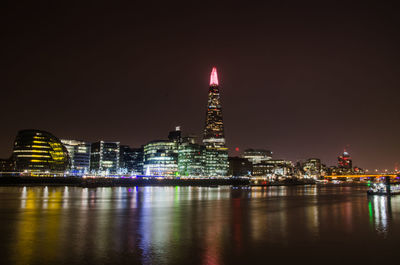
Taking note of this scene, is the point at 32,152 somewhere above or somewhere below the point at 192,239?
above

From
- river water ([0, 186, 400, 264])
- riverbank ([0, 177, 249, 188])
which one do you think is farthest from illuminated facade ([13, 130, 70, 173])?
river water ([0, 186, 400, 264])

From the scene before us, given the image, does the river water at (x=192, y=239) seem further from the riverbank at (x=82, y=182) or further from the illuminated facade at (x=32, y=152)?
the illuminated facade at (x=32, y=152)

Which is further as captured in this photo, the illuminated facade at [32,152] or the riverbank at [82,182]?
the illuminated facade at [32,152]

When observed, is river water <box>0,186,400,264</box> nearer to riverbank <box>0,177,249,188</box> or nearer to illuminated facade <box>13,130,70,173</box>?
riverbank <box>0,177,249,188</box>

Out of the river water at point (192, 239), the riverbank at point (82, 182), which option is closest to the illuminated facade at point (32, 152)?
the riverbank at point (82, 182)

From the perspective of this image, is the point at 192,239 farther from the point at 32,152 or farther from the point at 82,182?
the point at 32,152

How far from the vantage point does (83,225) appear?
35.3 meters

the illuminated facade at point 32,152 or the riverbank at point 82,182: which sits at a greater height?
the illuminated facade at point 32,152

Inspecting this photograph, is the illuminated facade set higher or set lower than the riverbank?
higher

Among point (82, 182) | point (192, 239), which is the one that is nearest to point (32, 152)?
point (82, 182)

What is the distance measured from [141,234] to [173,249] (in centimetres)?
682

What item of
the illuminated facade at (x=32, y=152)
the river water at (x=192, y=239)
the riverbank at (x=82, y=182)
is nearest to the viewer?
the river water at (x=192, y=239)

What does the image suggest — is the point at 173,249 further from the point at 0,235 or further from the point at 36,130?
the point at 36,130

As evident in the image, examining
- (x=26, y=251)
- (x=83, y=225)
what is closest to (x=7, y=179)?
(x=83, y=225)
